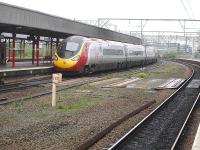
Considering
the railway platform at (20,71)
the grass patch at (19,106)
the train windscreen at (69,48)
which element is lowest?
the grass patch at (19,106)

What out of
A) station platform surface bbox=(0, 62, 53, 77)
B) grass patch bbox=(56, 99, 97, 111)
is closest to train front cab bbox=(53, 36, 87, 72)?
station platform surface bbox=(0, 62, 53, 77)

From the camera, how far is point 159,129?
39.3ft

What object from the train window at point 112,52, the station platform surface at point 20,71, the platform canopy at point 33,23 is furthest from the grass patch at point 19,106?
the train window at point 112,52

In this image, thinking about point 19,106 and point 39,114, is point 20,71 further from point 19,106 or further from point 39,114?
point 39,114

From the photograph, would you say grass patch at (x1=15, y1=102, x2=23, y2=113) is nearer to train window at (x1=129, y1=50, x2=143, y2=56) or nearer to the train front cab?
the train front cab

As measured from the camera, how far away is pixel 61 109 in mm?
14492

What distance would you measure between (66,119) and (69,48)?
53.4 ft

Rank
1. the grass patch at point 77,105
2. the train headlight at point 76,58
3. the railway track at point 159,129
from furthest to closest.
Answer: the train headlight at point 76,58
the grass patch at point 77,105
the railway track at point 159,129

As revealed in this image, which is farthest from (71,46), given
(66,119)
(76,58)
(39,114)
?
(66,119)

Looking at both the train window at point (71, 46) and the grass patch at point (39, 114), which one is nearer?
the grass patch at point (39, 114)

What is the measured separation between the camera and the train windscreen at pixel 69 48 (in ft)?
93.2

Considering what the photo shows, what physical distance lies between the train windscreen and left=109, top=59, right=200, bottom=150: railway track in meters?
11.8

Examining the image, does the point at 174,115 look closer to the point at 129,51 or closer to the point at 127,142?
the point at 127,142

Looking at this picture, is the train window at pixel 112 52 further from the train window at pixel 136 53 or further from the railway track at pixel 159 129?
the railway track at pixel 159 129
